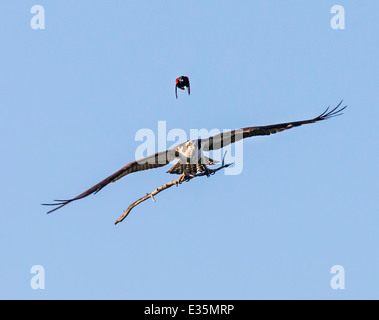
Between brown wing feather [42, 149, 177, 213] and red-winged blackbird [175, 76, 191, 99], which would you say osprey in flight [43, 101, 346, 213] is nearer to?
brown wing feather [42, 149, 177, 213]

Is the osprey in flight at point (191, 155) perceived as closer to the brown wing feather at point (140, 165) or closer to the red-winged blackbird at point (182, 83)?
the brown wing feather at point (140, 165)

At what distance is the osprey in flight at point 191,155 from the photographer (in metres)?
19.3

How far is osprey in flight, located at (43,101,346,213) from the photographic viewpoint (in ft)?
63.2

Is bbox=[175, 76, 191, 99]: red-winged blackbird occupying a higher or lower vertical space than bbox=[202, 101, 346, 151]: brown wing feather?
higher

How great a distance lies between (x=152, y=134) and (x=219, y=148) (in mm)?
2188

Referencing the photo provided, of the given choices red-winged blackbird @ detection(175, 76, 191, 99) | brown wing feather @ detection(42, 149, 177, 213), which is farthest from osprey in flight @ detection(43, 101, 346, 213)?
red-winged blackbird @ detection(175, 76, 191, 99)

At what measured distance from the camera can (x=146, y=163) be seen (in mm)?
20250

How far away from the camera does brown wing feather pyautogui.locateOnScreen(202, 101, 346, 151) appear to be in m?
20.1

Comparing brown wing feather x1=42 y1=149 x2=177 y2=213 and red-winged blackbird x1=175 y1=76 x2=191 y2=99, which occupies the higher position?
red-winged blackbird x1=175 y1=76 x2=191 y2=99

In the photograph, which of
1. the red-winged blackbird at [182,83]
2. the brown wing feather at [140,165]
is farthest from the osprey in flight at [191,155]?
the red-winged blackbird at [182,83]
